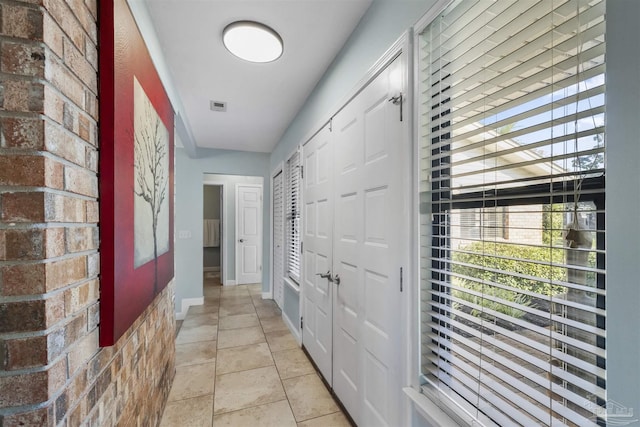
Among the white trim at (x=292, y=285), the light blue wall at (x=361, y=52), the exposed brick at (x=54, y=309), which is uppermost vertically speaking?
the light blue wall at (x=361, y=52)

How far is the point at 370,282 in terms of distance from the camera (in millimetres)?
1475

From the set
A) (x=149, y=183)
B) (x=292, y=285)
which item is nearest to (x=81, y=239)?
(x=149, y=183)

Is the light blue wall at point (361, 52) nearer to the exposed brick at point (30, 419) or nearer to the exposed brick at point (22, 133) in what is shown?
the exposed brick at point (22, 133)

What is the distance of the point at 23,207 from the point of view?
0.63 meters

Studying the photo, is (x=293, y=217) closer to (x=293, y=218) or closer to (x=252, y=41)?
(x=293, y=218)

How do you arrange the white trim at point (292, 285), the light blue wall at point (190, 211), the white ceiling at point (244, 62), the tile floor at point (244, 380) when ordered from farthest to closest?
1. the light blue wall at point (190, 211)
2. the white trim at point (292, 285)
3. the tile floor at point (244, 380)
4. the white ceiling at point (244, 62)

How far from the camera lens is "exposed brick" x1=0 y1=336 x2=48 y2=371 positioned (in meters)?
0.61

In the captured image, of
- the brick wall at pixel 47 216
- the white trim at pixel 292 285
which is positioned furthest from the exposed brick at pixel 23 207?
the white trim at pixel 292 285

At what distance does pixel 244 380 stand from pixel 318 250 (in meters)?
1.19

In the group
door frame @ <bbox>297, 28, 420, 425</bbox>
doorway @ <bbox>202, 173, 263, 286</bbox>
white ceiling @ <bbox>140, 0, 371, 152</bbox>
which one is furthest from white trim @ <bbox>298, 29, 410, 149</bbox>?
doorway @ <bbox>202, 173, 263, 286</bbox>

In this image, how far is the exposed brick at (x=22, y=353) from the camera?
610 mm

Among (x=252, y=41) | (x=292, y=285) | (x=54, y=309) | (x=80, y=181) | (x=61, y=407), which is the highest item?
(x=252, y=41)

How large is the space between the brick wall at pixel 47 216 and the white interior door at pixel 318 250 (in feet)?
4.62

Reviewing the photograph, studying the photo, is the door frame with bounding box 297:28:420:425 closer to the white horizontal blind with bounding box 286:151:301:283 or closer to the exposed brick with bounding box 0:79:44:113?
the exposed brick with bounding box 0:79:44:113
